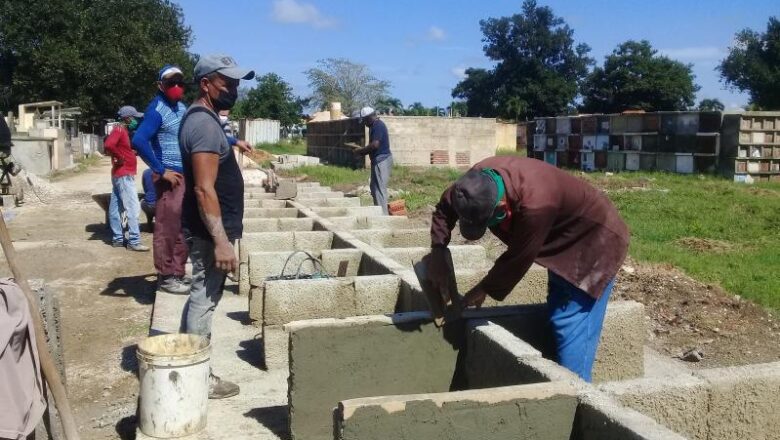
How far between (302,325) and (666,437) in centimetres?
189

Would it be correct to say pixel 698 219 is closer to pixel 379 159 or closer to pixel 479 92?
pixel 379 159

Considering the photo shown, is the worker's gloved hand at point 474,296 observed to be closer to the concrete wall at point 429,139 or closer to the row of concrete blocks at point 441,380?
the row of concrete blocks at point 441,380

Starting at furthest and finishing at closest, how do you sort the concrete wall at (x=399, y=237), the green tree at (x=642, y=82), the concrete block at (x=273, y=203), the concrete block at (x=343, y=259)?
the green tree at (x=642, y=82)
the concrete block at (x=273, y=203)
the concrete wall at (x=399, y=237)
the concrete block at (x=343, y=259)

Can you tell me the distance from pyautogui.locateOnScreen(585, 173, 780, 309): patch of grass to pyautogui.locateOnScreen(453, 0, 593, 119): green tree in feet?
124

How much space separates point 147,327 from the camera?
5.97m

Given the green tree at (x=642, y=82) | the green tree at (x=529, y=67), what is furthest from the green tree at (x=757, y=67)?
the green tree at (x=529, y=67)


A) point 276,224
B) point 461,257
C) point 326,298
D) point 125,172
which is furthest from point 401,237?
point 125,172

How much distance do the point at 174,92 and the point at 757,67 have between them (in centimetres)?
4836

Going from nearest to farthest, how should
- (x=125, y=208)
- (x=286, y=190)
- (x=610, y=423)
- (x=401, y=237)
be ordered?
(x=610, y=423) → (x=401, y=237) → (x=125, y=208) → (x=286, y=190)

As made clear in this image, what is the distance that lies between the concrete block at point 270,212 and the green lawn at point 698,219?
4089mm

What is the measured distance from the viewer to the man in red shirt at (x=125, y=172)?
8344mm

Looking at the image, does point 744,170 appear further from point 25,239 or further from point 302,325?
point 302,325

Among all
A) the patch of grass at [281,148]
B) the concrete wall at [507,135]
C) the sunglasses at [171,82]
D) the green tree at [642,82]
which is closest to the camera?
the sunglasses at [171,82]

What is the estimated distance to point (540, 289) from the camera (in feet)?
17.1
